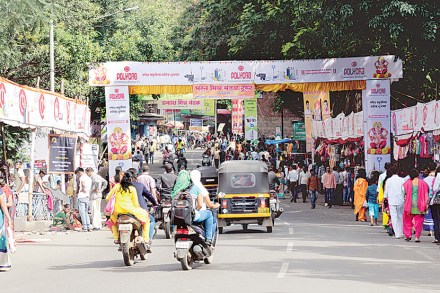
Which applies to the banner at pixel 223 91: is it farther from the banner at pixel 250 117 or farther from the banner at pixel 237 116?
the banner at pixel 237 116

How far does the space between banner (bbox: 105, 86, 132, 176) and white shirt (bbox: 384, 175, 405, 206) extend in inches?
664

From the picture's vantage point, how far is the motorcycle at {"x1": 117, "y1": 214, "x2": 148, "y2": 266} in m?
16.3

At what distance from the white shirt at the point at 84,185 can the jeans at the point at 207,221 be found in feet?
38.3

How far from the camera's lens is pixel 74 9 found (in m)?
41.7

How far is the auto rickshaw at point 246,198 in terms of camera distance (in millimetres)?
25188

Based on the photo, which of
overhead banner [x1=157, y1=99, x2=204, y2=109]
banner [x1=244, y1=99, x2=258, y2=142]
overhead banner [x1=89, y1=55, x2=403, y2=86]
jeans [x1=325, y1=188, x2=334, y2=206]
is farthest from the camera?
overhead banner [x1=157, y1=99, x2=204, y2=109]

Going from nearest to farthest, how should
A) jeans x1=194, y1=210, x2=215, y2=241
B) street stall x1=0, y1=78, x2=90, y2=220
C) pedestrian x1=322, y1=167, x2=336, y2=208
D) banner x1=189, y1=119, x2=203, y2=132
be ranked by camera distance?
jeans x1=194, y1=210, x2=215, y2=241 → street stall x1=0, y1=78, x2=90, y2=220 → pedestrian x1=322, y1=167, x2=336, y2=208 → banner x1=189, y1=119, x2=203, y2=132

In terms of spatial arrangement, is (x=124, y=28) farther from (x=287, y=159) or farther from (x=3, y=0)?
(x=3, y=0)

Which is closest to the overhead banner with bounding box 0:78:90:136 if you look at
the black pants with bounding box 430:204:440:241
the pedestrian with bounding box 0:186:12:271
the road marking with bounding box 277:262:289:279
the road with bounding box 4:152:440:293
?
the road with bounding box 4:152:440:293

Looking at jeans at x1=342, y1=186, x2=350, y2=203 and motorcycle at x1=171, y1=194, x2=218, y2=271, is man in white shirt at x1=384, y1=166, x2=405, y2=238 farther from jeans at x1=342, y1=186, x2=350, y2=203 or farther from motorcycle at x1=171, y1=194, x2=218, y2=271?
jeans at x1=342, y1=186, x2=350, y2=203

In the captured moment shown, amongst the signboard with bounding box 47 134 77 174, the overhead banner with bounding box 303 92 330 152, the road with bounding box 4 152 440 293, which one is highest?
the overhead banner with bounding box 303 92 330 152

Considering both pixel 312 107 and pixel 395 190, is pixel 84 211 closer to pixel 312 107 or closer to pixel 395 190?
pixel 395 190

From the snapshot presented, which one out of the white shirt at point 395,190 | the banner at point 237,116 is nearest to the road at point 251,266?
the white shirt at point 395,190

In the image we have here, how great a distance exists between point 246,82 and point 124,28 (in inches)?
1096
